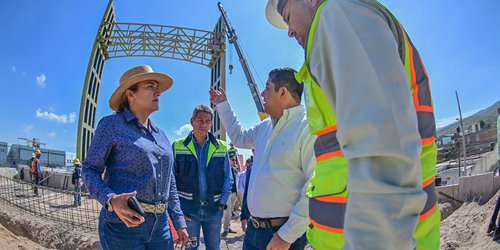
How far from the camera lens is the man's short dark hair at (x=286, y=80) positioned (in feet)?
7.41

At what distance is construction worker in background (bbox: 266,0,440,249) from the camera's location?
0.61m

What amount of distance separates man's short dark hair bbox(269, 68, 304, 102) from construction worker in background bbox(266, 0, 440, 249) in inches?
54.1

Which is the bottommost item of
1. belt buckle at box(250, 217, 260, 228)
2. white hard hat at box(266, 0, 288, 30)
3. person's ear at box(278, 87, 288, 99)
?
belt buckle at box(250, 217, 260, 228)

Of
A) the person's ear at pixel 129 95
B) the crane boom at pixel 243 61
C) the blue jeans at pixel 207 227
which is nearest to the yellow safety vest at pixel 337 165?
the person's ear at pixel 129 95

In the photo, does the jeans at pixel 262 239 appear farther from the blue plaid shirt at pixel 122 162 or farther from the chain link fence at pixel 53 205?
the chain link fence at pixel 53 205

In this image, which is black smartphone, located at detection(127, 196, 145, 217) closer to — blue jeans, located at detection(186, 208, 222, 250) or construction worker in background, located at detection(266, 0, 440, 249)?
construction worker in background, located at detection(266, 0, 440, 249)

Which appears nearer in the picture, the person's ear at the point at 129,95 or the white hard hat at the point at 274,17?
the white hard hat at the point at 274,17

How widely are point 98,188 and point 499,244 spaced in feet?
13.2

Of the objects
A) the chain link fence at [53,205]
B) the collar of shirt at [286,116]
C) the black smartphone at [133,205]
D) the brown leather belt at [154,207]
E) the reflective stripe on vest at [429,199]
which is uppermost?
the collar of shirt at [286,116]

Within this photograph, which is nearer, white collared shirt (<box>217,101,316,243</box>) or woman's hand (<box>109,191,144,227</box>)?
woman's hand (<box>109,191,144,227</box>)

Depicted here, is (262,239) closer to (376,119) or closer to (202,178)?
(202,178)

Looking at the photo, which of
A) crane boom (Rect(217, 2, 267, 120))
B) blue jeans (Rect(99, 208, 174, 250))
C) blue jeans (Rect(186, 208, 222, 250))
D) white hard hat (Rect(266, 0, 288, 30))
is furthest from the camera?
crane boom (Rect(217, 2, 267, 120))

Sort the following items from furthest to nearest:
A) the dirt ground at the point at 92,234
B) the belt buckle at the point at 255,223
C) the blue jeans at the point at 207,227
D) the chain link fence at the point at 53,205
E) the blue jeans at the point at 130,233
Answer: the chain link fence at the point at 53,205 → the dirt ground at the point at 92,234 → the blue jeans at the point at 207,227 → the belt buckle at the point at 255,223 → the blue jeans at the point at 130,233

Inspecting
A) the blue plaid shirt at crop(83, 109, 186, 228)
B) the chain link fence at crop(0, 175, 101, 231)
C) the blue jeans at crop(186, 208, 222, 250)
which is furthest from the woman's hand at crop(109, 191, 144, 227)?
the chain link fence at crop(0, 175, 101, 231)
